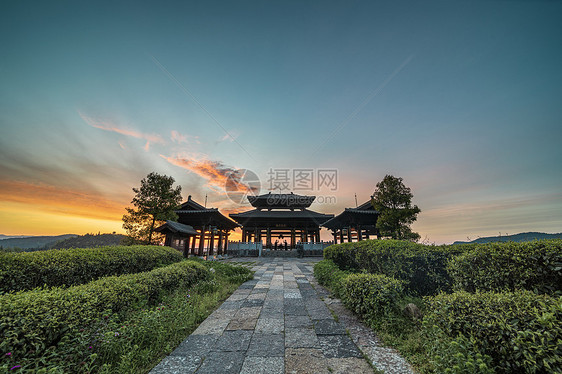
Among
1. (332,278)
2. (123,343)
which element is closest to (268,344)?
(123,343)

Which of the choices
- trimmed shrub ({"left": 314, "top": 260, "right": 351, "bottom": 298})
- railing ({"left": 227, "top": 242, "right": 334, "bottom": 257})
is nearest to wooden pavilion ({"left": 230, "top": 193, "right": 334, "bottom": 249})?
railing ({"left": 227, "top": 242, "right": 334, "bottom": 257})

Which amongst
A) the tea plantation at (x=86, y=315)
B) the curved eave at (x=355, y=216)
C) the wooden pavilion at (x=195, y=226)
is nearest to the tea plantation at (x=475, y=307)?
the tea plantation at (x=86, y=315)

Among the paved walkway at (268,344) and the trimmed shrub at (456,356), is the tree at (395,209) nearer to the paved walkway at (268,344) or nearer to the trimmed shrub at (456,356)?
the paved walkway at (268,344)

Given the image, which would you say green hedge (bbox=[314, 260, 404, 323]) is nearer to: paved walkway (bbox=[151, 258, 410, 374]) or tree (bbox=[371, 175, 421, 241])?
paved walkway (bbox=[151, 258, 410, 374])

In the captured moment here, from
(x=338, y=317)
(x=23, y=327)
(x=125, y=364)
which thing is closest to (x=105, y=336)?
(x=125, y=364)

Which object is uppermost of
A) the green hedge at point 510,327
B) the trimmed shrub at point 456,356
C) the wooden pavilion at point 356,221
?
the wooden pavilion at point 356,221

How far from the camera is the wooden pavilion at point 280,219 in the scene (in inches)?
914

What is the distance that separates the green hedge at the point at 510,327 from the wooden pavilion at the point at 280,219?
20740 mm

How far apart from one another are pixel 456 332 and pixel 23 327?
14.4 feet

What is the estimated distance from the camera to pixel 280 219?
23.6 meters

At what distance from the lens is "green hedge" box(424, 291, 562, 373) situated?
1.54 m

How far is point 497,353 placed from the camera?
186 cm

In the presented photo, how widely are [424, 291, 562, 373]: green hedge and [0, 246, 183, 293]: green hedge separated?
588 cm

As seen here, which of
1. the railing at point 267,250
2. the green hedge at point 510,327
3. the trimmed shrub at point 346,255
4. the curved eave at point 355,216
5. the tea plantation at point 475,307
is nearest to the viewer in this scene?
the green hedge at point 510,327
